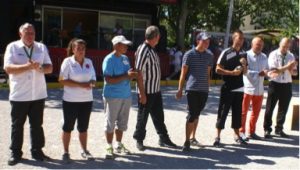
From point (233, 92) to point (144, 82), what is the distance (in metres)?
1.59

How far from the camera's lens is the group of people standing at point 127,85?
5.93 meters

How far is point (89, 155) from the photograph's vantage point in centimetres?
636

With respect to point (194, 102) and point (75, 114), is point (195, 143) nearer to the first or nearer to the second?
point (194, 102)

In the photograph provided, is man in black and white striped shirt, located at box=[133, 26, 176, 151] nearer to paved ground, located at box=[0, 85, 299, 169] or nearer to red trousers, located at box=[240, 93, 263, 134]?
paved ground, located at box=[0, 85, 299, 169]

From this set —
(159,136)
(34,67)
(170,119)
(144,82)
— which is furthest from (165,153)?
(170,119)

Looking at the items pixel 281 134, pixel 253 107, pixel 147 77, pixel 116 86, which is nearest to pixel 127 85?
pixel 116 86

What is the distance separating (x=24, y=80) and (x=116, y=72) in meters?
1.22

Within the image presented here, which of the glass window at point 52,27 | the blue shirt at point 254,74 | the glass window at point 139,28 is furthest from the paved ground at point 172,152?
the glass window at point 139,28

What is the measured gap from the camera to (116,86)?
638cm

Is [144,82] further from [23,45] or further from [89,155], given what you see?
[23,45]

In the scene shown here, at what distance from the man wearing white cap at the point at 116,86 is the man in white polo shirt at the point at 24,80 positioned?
2.74ft

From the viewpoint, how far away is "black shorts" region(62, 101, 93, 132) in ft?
20.0

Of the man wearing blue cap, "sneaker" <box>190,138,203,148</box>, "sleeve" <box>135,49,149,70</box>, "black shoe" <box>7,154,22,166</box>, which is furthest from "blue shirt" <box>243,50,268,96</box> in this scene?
"black shoe" <box>7,154,22,166</box>

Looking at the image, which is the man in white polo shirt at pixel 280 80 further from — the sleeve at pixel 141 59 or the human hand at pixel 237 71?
the sleeve at pixel 141 59
